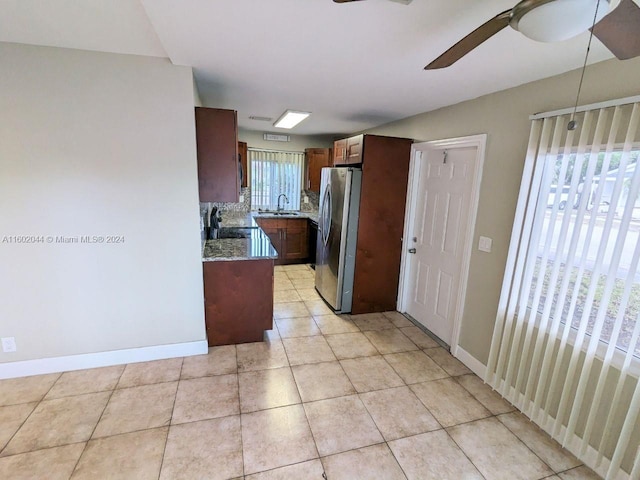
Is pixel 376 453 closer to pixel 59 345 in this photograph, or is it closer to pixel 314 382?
pixel 314 382

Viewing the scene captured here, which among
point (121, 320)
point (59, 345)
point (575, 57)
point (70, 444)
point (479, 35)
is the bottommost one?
point (70, 444)

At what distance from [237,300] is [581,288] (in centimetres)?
261

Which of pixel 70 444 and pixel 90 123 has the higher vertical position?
pixel 90 123

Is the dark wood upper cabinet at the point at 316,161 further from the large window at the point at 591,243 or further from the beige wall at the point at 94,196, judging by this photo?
the large window at the point at 591,243

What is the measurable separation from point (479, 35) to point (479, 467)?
7.32 ft

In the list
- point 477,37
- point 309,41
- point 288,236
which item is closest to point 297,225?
point 288,236

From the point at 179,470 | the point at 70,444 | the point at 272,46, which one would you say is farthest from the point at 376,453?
the point at 272,46

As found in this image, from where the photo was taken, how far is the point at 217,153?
2.55 meters

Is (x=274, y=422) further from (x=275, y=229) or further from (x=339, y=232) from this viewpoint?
(x=275, y=229)

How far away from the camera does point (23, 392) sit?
7.18 feet

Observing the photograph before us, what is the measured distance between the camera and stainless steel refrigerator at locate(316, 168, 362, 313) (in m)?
3.41

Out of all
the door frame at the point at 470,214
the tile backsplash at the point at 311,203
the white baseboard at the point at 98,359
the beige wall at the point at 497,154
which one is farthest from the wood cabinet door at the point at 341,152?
the white baseboard at the point at 98,359

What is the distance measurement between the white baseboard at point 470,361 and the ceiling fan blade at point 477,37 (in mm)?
2424

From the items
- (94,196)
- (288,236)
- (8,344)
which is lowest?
(8,344)
